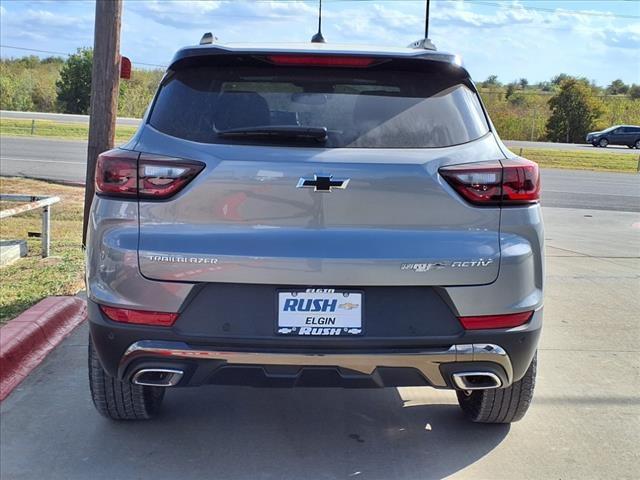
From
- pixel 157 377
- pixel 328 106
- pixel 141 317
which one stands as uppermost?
pixel 328 106

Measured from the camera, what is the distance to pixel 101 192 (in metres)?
3.25

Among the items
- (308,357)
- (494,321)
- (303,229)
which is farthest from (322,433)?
(303,229)

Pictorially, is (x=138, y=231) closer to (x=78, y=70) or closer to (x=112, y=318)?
(x=112, y=318)

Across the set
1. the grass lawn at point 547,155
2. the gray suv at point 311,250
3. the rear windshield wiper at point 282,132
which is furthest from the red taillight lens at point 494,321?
the grass lawn at point 547,155

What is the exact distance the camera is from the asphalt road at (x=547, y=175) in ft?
57.5

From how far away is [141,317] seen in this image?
3.15m

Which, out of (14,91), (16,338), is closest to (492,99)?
(14,91)

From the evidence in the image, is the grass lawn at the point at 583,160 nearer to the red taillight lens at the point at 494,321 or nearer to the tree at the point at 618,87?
the red taillight lens at the point at 494,321

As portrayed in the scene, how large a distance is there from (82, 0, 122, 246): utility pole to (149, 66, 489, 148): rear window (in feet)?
15.0

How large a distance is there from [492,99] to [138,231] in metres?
61.4

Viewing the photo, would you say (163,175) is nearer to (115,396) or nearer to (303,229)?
(303,229)

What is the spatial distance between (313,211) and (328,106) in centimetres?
52

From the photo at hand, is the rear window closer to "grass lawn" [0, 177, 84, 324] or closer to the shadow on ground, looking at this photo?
the shadow on ground

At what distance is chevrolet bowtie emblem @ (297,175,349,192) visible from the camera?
10.1 feet
